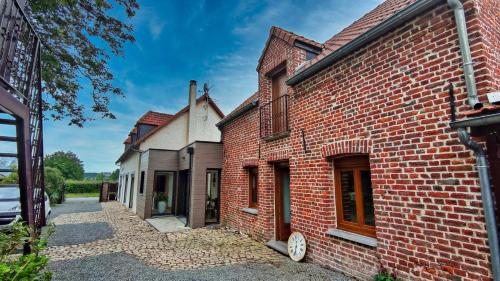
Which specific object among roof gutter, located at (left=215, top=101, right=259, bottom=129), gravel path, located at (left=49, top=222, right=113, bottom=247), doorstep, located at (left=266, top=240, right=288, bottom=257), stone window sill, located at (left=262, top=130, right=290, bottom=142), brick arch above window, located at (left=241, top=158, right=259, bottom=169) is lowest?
gravel path, located at (left=49, top=222, right=113, bottom=247)

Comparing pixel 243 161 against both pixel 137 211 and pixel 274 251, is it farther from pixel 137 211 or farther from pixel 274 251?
pixel 137 211

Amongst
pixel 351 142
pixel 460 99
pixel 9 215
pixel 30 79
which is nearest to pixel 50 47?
pixel 30 79

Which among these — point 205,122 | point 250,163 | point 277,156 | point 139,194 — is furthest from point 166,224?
point 205,122

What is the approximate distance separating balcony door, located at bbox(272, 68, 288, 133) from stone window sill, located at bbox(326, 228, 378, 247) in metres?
2.96

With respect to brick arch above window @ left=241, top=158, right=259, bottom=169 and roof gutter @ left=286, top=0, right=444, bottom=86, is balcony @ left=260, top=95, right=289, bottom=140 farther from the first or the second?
roof gutter @ left=286, top=0, right=444, bottom=86

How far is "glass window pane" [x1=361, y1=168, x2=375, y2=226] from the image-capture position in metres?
4.28

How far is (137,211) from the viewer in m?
13.2

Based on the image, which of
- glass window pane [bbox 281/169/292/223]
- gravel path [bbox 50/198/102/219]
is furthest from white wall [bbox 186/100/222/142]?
glass window pane [bbox 281/169/292/223]

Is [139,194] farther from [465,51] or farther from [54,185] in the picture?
[465,51]

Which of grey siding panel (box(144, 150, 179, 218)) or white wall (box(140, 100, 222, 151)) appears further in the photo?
white wall (box(140, 100, 222, 151))

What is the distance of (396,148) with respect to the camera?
3.68 m

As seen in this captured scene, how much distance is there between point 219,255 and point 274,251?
4.76ft

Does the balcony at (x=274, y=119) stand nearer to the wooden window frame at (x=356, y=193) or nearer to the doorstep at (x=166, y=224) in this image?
the wooden window frame at (x=356, y=193)

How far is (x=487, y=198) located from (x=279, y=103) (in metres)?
5.23
